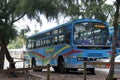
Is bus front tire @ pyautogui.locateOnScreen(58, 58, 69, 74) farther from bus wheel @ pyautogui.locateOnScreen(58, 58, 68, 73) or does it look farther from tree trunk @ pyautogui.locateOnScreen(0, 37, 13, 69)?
tree trunk @ pyautogui.locateOnScreen(0, 37, 13, 69)

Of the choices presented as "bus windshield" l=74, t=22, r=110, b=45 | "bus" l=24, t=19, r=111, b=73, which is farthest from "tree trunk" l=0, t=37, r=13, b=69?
"bus windshield" l=74, t=22, r=110, b=45

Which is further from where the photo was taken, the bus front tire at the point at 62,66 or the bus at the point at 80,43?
the bus front tire at the point at 62,66

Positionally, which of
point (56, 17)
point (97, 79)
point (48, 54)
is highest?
point (56, 17)

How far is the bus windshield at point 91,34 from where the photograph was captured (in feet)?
73.5

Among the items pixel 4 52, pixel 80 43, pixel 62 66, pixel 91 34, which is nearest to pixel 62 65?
pixel 62 66

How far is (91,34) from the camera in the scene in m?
22.4

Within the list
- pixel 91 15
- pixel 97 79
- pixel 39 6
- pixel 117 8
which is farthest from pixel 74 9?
pixel 97 79

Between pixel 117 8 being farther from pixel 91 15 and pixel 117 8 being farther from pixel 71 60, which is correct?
pixel 71 60

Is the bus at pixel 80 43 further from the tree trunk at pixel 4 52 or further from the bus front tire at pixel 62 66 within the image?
the tree trunk at pixel 4 52

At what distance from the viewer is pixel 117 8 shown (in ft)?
49.0

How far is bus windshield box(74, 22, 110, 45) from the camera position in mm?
22391

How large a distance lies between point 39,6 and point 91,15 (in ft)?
14.7

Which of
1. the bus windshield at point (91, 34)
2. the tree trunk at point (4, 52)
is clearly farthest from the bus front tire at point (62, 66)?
the tree trunk at point (4, 52)

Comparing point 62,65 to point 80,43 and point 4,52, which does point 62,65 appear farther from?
point 4,52
